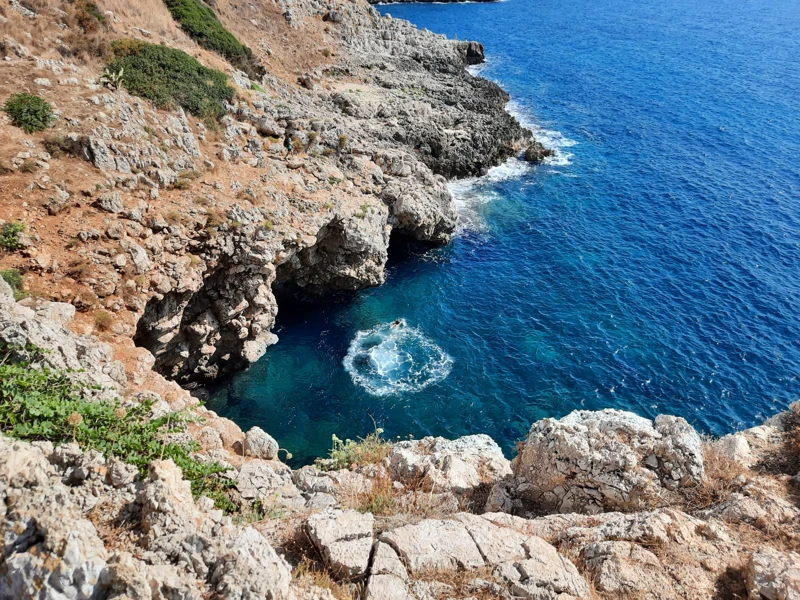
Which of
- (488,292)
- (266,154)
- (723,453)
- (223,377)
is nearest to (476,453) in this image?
(723,453)

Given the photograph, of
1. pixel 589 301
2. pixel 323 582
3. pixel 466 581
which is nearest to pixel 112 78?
pixel 323 582

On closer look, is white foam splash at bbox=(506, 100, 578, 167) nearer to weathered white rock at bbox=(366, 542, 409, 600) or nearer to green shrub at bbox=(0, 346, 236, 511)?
green shrub at bbox=(0, 346, 236, 511)

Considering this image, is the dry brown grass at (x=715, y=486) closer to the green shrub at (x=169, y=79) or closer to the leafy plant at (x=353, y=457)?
the leafy plant at (x=353, y=457)

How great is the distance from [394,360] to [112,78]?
87.7ft

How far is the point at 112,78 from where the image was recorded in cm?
3484

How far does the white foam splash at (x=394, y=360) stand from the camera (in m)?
34.7

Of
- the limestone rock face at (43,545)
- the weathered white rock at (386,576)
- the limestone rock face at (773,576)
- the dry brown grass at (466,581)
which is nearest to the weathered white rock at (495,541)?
the dry brown grass at (466,581)

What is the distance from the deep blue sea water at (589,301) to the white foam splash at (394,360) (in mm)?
127

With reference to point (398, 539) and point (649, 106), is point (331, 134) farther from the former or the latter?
point (649, 106)

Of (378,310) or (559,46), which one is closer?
(378,310)

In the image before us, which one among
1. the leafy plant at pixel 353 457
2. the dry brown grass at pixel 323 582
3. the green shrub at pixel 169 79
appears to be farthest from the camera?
the green shrub at pixel 169 79

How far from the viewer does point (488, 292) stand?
43469 millimetres

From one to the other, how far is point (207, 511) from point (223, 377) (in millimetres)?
24253

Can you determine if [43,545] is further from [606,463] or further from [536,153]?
[536,153]
